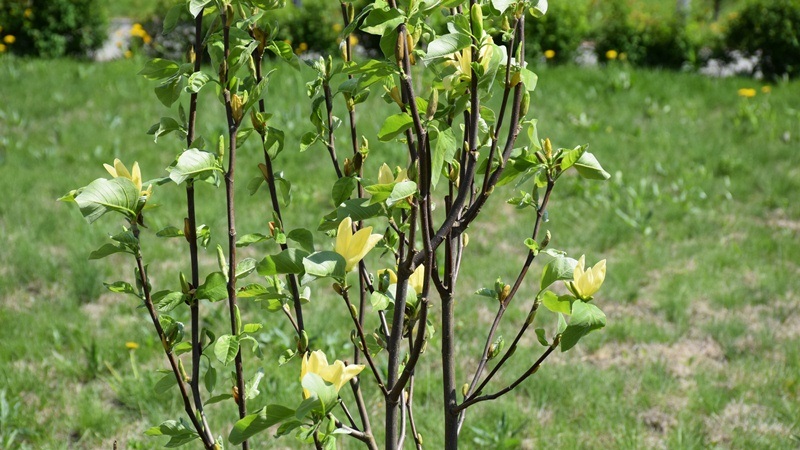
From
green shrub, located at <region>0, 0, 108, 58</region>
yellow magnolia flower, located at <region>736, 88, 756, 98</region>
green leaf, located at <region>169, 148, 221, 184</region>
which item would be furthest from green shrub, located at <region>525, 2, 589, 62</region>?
green leaf, located at <region>169, 148, 221, 184</region>

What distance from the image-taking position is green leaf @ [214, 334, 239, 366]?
1501 millimetres

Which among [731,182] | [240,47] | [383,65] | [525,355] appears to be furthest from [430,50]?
[731,182]

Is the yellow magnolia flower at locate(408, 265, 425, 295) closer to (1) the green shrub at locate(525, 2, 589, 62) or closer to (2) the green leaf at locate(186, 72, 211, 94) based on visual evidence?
(2) the green leaf at locate(186, 72, 211, 94)

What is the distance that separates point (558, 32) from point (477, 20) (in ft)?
22.8

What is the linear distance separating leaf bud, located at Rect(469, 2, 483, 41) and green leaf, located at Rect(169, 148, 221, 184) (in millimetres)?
477

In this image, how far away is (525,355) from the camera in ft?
11.7

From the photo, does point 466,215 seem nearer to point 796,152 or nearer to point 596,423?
point 596,423

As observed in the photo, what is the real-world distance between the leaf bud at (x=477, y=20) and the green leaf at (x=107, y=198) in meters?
0.62

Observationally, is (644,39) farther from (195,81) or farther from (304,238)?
(195,81)

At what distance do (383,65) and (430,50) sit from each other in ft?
0.31

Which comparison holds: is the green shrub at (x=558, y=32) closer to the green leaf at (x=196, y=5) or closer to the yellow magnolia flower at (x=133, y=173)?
the yellow magnolia flower at (x=133, y=173)

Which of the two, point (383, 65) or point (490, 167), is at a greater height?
point (383, 65)

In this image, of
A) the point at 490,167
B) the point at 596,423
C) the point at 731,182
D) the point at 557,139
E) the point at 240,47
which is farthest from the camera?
the point at 557,139

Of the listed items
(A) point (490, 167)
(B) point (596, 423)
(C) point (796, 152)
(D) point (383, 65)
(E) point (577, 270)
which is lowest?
(C) point (796, 152)
